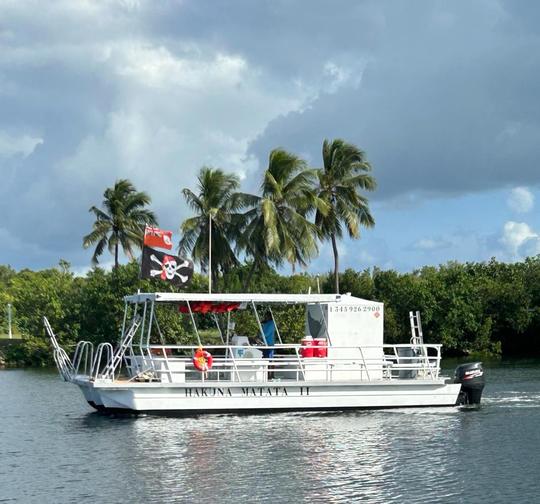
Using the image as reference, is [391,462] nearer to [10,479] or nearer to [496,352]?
[10,479]

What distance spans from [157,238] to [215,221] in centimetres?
2573

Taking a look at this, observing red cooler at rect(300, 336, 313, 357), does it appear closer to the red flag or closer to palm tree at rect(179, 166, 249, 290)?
the red flag

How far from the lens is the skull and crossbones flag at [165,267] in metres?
29.8

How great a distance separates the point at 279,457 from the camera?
938 inches

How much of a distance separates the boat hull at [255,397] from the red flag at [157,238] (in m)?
4.41

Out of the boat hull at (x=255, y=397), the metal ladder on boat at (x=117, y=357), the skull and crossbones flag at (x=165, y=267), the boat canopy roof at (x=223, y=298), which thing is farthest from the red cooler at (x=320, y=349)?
the metal ladder on boat at (x=117, y=357)

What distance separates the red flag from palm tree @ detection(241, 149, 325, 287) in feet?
73.8

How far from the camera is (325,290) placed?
83688 millimetres

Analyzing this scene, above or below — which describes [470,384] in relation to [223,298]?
below

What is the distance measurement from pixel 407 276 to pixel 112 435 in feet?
176

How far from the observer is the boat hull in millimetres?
29234

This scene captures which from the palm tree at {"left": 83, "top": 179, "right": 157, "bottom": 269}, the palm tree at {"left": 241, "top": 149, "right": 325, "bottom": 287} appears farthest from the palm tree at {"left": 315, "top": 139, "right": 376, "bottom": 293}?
the palm tree at {"left": 83, "top": 179, "right": 157, "bottom": 269}

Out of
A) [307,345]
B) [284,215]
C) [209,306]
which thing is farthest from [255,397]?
[284,215]

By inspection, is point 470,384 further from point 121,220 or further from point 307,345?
point 121,220
